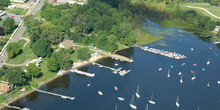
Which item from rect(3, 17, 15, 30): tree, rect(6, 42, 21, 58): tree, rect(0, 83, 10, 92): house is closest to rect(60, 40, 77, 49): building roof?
rect(6, 42, 21, 58): tree

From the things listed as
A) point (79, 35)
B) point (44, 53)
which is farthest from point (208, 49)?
point (44, 53)

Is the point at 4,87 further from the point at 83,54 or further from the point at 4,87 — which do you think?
the point at 83,54

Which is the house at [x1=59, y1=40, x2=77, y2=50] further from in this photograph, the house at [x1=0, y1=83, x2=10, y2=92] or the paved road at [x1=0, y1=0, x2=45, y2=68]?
the house at [x1=0, y1=83, x2=10, y2=92]

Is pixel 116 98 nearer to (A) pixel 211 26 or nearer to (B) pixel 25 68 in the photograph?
(B) pixel 25 68

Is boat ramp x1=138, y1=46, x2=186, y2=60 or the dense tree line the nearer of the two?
boat ramp x1=138, y1=46, x2=186, y2=60

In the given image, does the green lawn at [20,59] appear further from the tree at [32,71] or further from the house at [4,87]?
the house at [4,87]

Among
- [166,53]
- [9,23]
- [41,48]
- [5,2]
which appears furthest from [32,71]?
[5,2]
